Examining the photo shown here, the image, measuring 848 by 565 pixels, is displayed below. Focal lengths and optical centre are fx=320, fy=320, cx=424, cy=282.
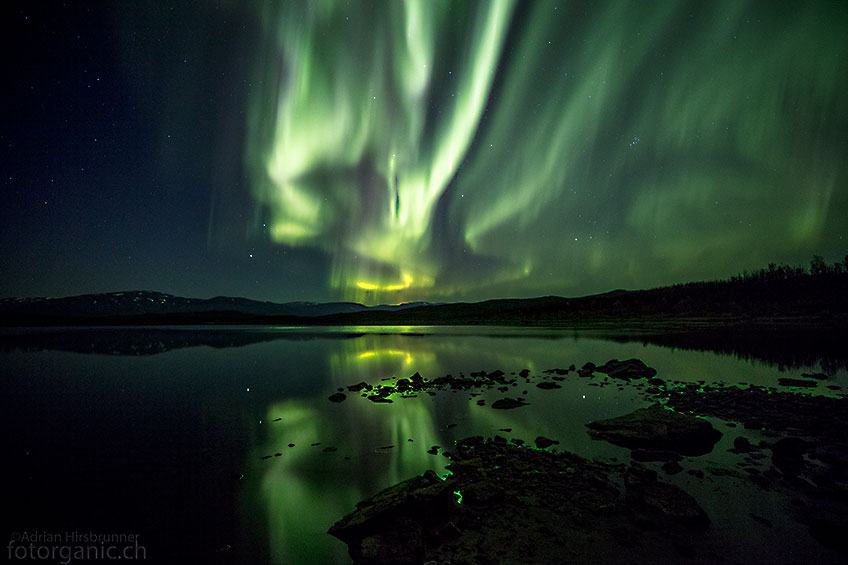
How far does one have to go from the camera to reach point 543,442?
456 inches

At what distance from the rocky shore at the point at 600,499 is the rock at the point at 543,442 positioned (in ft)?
0.13

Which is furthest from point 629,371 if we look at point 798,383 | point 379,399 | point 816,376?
point 379,399

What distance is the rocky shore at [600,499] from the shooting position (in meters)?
6.21

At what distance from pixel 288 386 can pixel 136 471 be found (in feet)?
44.8

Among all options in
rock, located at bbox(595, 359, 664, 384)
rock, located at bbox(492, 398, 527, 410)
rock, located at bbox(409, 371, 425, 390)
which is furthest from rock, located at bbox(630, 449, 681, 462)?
rock, located at bbox(595, 359, 664, 384)

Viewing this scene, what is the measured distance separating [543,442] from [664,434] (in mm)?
3997

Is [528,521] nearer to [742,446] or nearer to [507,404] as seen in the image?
[742,446]

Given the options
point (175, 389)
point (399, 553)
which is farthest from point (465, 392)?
point (175, 389)

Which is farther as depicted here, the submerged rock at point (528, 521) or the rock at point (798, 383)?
the rock at point (798, 383)

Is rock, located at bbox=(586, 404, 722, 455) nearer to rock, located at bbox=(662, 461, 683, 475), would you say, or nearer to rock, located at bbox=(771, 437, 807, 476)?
rock, located at bbox=(662, 461, 683, 475)

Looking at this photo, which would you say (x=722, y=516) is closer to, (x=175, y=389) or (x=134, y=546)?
(x=134, y=546)

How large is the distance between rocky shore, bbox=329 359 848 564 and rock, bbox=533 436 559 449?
1.5 inches

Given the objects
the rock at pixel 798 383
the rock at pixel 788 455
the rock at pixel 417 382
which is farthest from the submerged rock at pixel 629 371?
the rock at pixel 417 382

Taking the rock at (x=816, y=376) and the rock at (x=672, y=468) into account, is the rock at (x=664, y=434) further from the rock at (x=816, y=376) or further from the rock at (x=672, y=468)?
the rock at (x=816, y=376)
